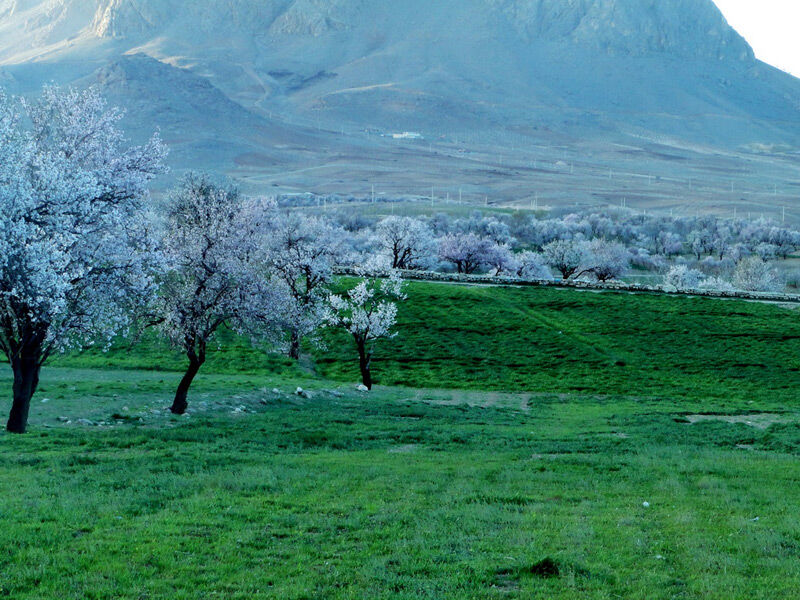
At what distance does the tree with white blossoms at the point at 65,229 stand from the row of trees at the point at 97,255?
0.05 meters

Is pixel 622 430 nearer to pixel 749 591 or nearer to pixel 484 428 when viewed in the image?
pixel 484 428

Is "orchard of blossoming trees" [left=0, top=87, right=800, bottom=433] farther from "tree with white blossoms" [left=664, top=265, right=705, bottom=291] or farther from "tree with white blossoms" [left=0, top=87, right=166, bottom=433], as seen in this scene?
"tree with white blossoms" [left=664, top=265, right=705, bottom=291]

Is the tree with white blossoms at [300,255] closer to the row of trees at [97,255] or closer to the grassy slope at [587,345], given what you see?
the grassy slope at [587,345]

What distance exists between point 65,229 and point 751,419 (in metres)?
32.2

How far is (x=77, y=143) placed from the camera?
1223 inches

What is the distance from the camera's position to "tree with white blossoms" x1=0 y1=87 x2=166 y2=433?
2519 centimetres


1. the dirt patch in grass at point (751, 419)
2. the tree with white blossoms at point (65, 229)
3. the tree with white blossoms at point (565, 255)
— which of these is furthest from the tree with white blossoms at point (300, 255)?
the tree with white blossoms at point (565, 255)

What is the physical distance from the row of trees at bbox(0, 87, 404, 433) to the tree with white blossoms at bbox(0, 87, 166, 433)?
0.05 m

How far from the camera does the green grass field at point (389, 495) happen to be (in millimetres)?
14578

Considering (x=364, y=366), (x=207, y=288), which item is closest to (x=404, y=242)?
(x=364, y=366)

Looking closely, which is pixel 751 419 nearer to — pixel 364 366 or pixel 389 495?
pixel 364 366

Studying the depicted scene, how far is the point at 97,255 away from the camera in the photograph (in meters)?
28.2

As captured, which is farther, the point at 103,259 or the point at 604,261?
the point at 604,261

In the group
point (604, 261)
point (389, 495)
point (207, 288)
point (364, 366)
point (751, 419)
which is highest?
point (604, 261)
